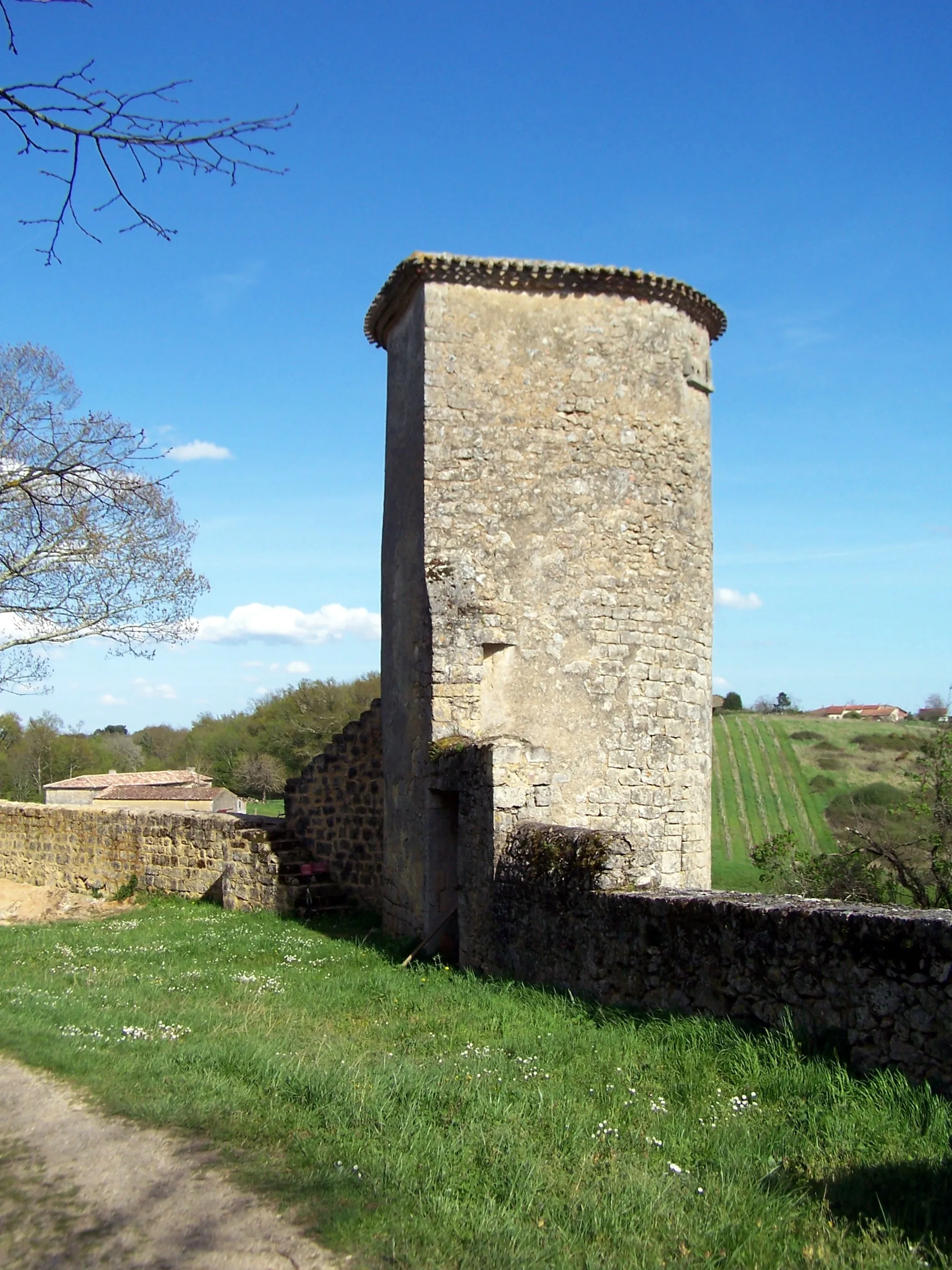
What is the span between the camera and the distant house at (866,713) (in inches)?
2365

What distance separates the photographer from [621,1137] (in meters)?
4.71

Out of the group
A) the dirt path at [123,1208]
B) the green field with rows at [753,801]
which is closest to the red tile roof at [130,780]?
the green field with rows at [753,801]

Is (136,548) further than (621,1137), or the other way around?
(136,548)

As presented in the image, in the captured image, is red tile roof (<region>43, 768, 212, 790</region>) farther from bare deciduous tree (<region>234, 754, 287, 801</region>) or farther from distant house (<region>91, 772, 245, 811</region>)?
bare deciduous tree (<region>234, 754, 287, 801</region>)

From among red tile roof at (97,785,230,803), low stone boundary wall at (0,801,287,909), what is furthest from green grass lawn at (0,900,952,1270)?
red tile roof at (97,785,230,803)

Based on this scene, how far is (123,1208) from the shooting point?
12.9ft

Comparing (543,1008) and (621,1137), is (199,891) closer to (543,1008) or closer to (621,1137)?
(543,1008)

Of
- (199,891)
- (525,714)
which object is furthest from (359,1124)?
(199,891)

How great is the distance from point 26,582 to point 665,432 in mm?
10197

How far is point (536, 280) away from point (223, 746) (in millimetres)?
47295

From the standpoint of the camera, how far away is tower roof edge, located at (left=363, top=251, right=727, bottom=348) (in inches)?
451

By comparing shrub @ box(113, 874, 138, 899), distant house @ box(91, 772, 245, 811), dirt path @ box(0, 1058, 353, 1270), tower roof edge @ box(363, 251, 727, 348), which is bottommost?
shrub @ box(113, 874, 138, 899)

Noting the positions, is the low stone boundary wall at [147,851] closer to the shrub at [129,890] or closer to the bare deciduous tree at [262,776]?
the shrub at [129,890]

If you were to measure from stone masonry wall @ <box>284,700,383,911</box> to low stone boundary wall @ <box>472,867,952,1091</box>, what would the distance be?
6.16 meters
